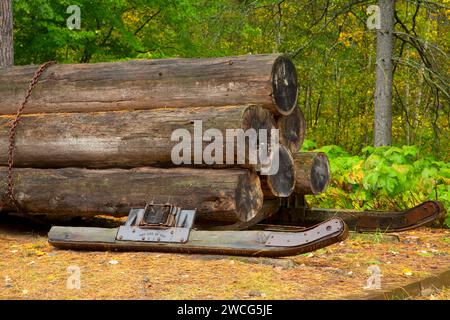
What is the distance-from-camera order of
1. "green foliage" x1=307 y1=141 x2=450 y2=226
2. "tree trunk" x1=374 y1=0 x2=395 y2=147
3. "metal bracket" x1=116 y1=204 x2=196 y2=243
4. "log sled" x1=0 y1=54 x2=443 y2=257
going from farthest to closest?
"tree trunk" x1=374 y1=0 x2=395 y2=147 < "green foliage" x1=307 y1=141 x2=450 y2=226 < "log sled" x1=0 y1=54 x2=443 y2=257 < "metal bracket" x1=116 y1=204 x2=196 y2=243

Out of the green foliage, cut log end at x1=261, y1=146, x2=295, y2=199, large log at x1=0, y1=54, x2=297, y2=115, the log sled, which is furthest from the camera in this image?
the green foliage

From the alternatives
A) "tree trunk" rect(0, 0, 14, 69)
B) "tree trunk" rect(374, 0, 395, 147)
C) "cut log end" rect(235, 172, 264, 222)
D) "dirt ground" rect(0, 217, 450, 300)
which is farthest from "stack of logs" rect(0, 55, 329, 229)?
"tree trunk" rect(374, 0, 395, 147)

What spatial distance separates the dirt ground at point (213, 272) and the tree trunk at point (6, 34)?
11.6 feet

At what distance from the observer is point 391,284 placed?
4801 millimetres

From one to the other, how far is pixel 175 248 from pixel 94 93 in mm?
2253

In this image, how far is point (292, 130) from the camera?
7535 mm

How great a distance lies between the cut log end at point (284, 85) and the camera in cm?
668

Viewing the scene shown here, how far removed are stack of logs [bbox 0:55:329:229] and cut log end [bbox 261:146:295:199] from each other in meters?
0.01

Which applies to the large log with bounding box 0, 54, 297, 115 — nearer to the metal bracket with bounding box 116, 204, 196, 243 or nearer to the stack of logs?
the stack of logs

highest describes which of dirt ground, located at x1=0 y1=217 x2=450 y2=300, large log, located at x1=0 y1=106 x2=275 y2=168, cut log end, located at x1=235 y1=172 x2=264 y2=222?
large log, located at x1=0 y1=106 x2=275 y2=168

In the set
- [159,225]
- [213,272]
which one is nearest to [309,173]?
[159,225]

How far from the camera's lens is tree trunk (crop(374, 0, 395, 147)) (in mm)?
10867

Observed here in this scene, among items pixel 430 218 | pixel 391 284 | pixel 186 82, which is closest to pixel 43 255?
pixel 186 82

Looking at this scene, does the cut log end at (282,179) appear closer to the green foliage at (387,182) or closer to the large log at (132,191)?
the large log at (132,191)
